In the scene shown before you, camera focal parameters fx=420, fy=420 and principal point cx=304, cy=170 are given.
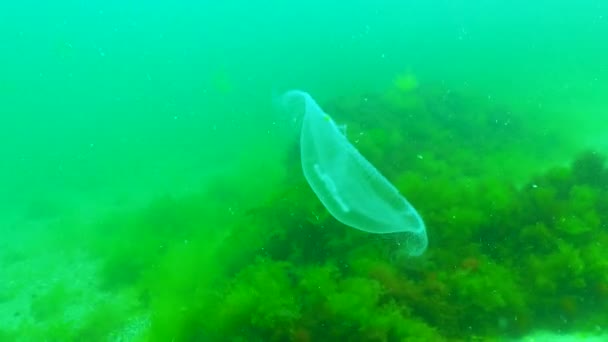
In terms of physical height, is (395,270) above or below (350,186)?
below

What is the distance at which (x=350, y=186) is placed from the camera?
5.35 metres

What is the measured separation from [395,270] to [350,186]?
1.17 metres

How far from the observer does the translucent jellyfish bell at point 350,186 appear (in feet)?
16.3

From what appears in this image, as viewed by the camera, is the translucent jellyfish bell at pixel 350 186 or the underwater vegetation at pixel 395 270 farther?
the translucent jellyfish bell at pixel 350 186

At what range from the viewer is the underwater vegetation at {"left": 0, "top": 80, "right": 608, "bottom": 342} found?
179 inches

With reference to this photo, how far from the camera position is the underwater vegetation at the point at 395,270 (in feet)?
14.9

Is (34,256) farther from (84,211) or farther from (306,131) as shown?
(306,131)

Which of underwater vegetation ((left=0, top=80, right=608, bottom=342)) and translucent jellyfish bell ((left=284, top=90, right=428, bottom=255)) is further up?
translucent jellyfish bell ((left=284, top=90, right=428, bottom=255))

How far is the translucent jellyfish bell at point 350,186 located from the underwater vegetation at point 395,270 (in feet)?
1.11

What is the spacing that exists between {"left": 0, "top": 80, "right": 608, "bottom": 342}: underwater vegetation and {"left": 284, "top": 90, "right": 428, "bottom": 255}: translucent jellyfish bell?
13.3 inches

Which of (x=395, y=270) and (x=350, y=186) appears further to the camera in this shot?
(x=350, y=186)

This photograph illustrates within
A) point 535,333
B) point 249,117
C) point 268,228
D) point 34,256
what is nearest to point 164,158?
point 249,117

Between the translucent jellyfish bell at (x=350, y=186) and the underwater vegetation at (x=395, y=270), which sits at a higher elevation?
the translucent jellyfish bell at (x=350, y=186)

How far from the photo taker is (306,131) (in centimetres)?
618
